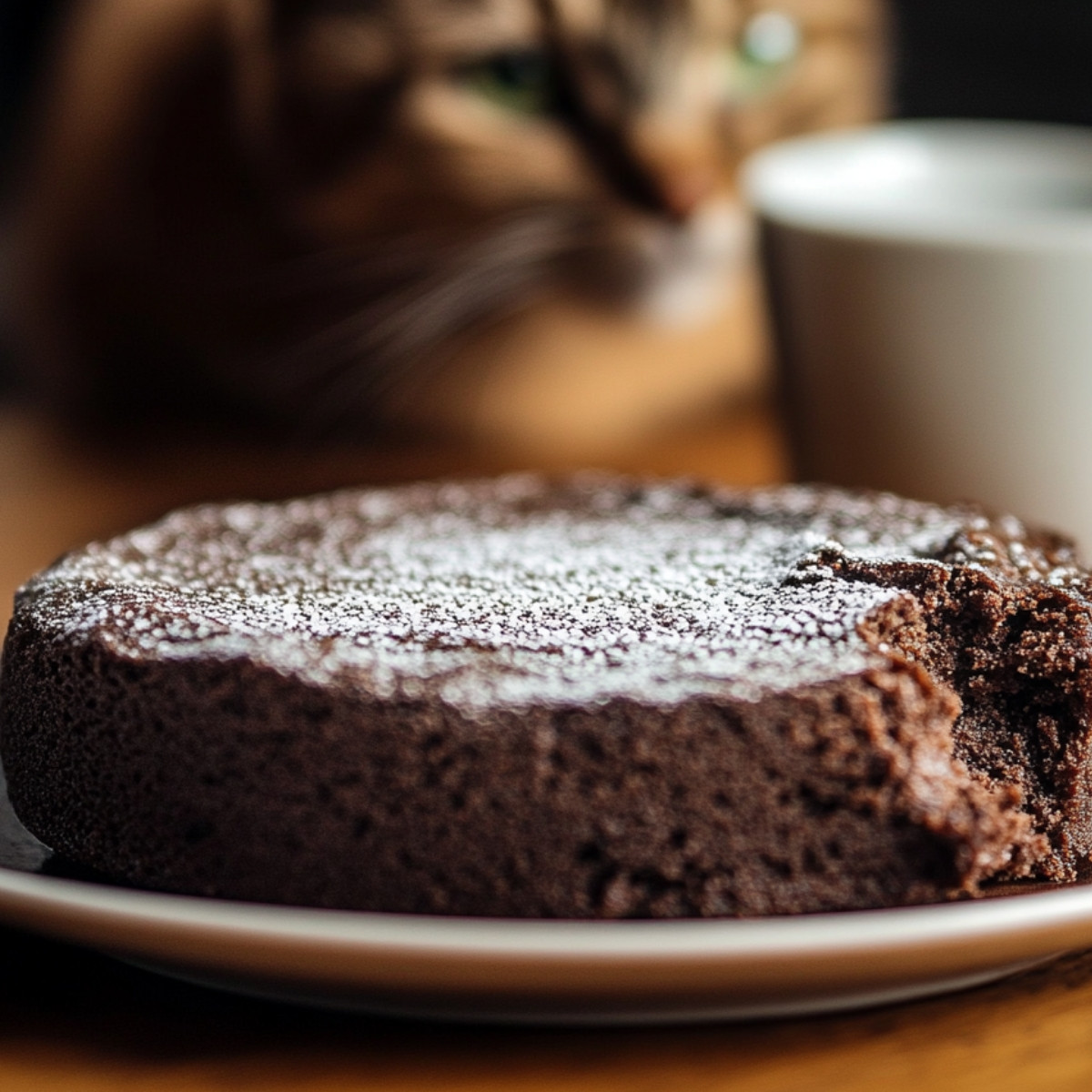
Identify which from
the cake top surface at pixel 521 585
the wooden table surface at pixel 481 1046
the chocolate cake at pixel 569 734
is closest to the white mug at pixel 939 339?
the cake top surface at pixel 521 585

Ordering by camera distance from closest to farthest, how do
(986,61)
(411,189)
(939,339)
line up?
(939,339) → (411,189) → (986,61)

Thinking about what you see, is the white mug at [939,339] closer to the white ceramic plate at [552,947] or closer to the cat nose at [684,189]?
the cat nose at [684,189]

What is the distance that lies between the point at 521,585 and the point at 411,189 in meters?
0.78

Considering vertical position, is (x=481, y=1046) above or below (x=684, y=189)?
below

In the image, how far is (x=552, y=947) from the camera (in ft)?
1.46

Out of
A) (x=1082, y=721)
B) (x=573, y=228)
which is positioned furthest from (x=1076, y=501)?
(x=573, y=228)

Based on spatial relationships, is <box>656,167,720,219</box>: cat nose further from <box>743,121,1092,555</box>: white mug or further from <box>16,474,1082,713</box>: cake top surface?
<box>16,474,1082,713</box>: cake top surface

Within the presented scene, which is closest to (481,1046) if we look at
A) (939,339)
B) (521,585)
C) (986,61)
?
(521,585)

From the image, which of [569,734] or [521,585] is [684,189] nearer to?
[521,585]

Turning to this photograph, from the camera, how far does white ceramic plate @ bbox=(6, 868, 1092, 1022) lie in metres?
0.45

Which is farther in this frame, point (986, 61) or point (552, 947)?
point (986, 61)

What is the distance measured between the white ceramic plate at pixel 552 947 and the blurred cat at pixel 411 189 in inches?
37.5

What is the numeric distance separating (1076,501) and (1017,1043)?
58cm

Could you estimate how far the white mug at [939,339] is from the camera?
38.9 inches
